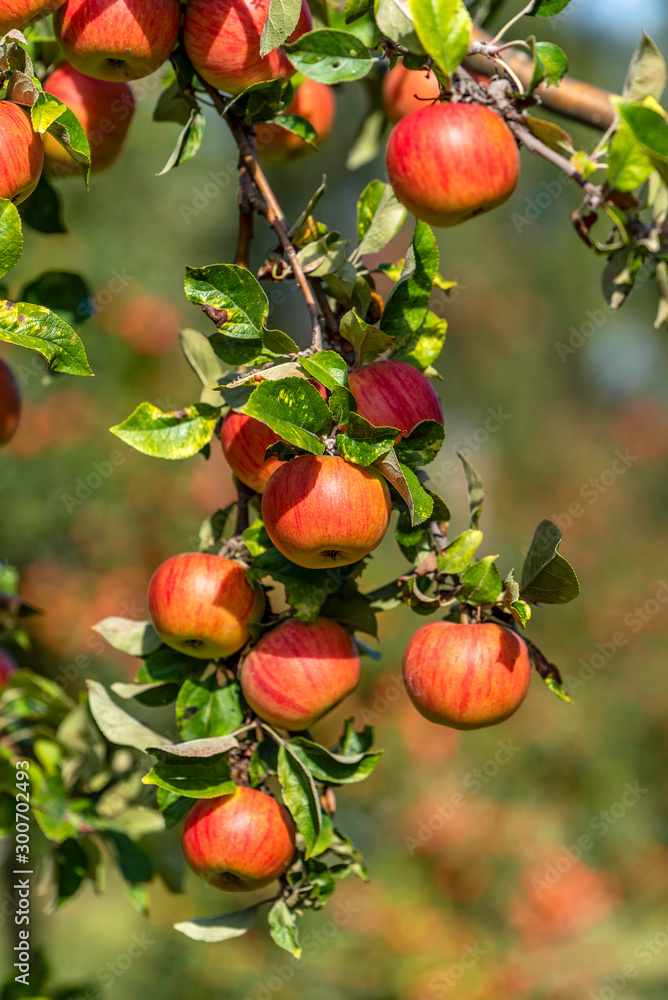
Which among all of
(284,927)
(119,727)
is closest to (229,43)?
(119,727)

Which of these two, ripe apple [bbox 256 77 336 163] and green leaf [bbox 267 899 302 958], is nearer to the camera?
green leaf [bbox 267 899 302 958]

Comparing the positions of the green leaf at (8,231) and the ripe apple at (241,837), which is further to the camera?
the ripe apple at (241,837)

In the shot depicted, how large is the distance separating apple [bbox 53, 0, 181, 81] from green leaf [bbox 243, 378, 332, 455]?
45 cm

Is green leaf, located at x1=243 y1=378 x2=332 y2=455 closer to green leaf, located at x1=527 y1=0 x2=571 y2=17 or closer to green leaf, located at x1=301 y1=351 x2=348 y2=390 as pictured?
green leaf, located at x1=301 y1=351 x2=348 y2=390

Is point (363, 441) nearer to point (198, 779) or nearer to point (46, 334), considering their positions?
point (46, 334)

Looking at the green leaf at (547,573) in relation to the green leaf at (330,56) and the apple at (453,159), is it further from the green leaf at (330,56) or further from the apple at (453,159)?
the green leaf at (330,56)

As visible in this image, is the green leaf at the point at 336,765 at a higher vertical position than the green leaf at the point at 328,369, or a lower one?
lower

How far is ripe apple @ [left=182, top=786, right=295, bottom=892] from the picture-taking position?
0.84m

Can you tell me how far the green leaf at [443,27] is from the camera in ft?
2.45

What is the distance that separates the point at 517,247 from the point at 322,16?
6.90 metres

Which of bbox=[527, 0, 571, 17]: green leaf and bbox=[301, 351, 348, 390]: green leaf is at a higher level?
bbox=[527, 0, 571, 17]: green leaf
